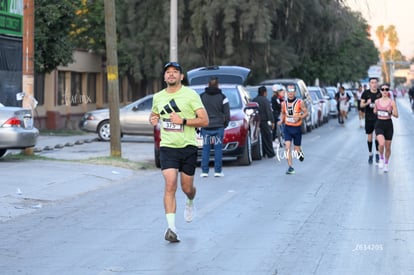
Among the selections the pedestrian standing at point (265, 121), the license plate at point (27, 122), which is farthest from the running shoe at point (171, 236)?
the pedestrian standing at point (265, 121)

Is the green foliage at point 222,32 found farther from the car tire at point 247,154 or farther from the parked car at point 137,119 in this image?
the car tire at point 247,154

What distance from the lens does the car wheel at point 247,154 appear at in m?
19.0

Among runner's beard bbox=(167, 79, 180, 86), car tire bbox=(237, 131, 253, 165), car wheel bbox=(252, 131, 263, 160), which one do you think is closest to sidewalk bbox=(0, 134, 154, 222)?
car tire bbox=(237, 131, 253, 165)

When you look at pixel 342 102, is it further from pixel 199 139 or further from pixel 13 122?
pixel 13 122

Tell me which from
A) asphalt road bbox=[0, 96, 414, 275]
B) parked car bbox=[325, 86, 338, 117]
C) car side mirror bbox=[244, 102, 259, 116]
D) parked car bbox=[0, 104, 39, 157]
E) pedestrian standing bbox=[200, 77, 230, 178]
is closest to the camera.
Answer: asphalt road bbox=[0, 96, 414, 275]

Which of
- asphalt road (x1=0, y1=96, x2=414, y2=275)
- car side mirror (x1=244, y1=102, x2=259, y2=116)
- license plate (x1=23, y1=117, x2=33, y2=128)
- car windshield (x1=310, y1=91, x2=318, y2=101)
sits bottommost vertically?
asphalt road (x1=0, y1=96, x2=414, y2=275)

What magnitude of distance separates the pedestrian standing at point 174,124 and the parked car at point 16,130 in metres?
8.36

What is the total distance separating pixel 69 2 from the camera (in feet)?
101

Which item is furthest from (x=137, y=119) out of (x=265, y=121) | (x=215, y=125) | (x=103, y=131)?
(x=215, y=125)

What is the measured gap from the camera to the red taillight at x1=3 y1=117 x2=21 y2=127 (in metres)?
17.5

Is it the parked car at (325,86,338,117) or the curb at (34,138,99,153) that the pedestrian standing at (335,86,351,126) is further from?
the curb at (34,138,99,153)

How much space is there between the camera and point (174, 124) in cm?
956

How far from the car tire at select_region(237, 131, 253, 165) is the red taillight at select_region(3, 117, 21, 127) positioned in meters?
4.80

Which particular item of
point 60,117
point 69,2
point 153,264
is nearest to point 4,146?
point 153,264
